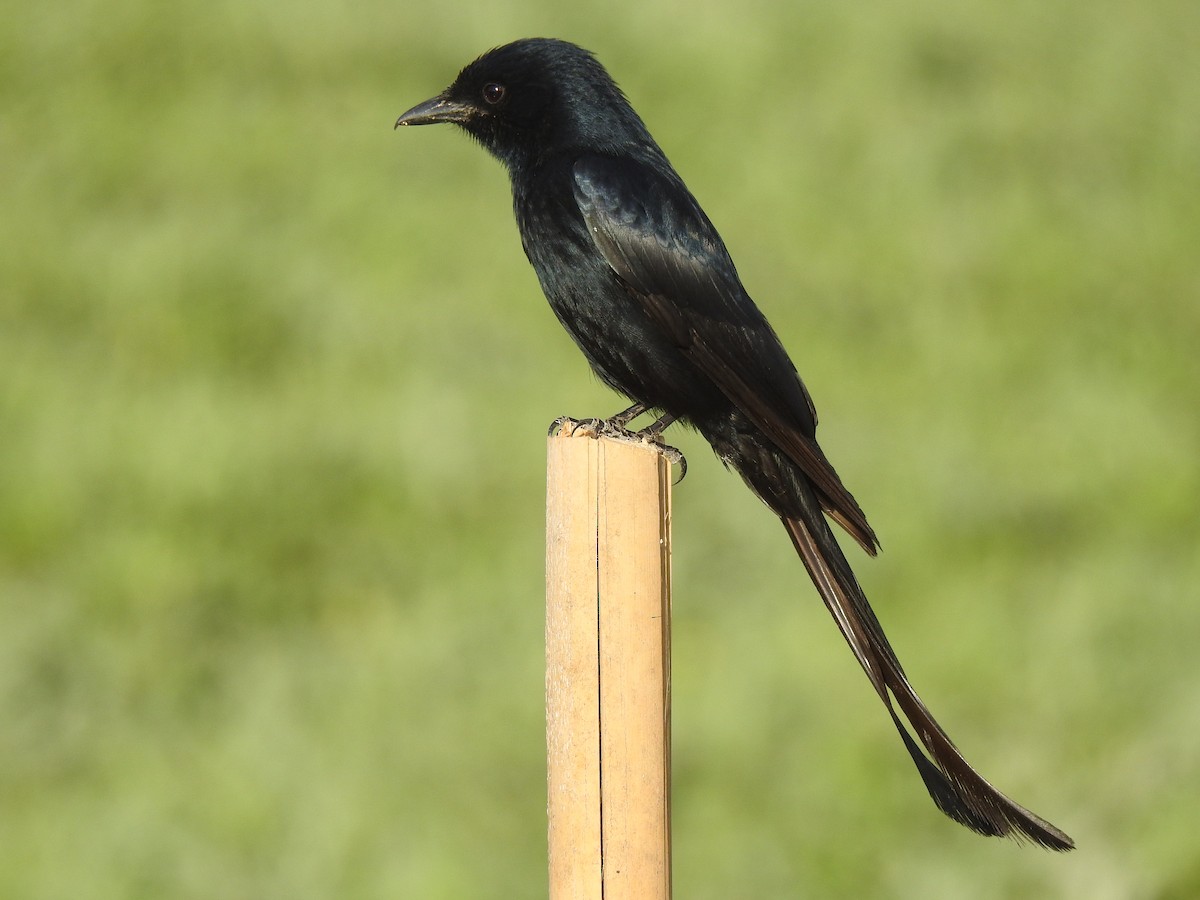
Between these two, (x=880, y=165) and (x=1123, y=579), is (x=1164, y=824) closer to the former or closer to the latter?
(x=1123, y=579)

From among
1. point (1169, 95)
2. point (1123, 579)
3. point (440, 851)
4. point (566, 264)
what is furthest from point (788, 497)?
point (1169, 95)

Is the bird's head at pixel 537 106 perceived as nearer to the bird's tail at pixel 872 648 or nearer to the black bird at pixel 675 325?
the black bird at pixel 675 325

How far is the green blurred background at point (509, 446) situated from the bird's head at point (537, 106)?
2.94 metres

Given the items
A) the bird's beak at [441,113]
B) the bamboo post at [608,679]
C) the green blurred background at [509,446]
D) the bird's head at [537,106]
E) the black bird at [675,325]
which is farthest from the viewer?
the green blurred background at [509,446]

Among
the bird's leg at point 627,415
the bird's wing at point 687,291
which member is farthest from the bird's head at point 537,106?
the bird's leg at point 627,415

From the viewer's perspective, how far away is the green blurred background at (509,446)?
254 inches

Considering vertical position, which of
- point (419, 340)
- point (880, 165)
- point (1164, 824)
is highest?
point (880, 165)

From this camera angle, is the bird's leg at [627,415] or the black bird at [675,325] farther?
the bird's leg at [627,415]

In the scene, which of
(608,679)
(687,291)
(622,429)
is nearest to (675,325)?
(687,291)

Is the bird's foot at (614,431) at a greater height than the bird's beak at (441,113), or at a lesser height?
lesser

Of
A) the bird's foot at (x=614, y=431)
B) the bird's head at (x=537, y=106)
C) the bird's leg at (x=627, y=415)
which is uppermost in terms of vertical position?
the bird's head at (x=537, y=106)

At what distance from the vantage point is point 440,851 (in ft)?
20.0

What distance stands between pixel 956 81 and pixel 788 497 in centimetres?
767

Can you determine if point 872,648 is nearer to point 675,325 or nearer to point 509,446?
point 675,325
